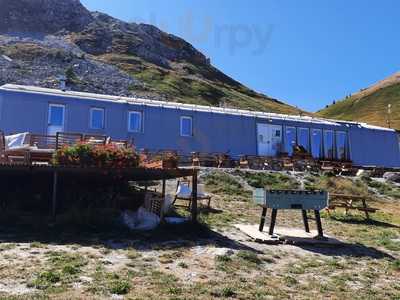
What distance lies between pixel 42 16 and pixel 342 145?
Result: 61270mm

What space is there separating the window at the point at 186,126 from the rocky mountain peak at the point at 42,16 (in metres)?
54.8

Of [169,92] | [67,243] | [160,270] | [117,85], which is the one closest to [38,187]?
[67,243]

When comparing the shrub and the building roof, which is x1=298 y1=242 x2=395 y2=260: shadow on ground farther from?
the building roof

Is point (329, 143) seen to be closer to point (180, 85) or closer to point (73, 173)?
point (73, 173)

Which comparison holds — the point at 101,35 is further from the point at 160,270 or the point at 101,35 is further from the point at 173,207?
the point at 160,270

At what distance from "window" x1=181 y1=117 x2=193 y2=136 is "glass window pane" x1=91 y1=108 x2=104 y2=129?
4.20 metres

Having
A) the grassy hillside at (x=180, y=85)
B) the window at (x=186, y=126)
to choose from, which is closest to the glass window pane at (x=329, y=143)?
the window at (x=186, y=126)

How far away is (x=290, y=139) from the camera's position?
27938 millimetres

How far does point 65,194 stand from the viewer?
13.8m

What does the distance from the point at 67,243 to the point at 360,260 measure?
5846 millimetres

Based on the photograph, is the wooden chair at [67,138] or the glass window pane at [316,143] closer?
the wooden chair at [67,138]

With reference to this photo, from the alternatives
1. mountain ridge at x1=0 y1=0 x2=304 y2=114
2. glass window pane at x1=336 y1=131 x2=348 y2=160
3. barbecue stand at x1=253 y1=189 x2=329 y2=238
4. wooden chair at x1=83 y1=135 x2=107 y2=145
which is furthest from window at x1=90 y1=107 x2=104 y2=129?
mountain ridge at x1=0 y1=0 x2=304 y2=114

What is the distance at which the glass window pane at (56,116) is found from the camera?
22109 mm

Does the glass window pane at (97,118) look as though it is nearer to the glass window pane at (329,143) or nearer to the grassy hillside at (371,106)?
the glass window pane at (329,143)
